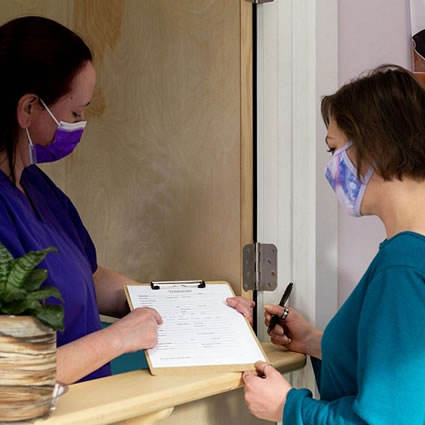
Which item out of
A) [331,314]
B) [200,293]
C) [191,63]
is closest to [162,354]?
[200,293]

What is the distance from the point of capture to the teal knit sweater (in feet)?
3.54

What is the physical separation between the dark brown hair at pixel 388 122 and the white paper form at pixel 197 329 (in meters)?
0.42

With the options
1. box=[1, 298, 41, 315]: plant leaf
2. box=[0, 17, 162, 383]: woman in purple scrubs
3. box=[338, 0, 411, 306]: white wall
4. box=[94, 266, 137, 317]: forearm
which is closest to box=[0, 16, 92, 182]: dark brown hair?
box=[0, 17, 162, 383]: woman in purple scrubs

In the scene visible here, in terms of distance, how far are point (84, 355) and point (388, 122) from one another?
658 millimetres

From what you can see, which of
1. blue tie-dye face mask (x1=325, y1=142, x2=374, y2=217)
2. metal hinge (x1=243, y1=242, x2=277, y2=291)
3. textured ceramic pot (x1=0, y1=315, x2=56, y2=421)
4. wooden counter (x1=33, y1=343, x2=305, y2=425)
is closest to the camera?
textured ceramic pot (x1=0, y1=315, x2=56, y2=421)

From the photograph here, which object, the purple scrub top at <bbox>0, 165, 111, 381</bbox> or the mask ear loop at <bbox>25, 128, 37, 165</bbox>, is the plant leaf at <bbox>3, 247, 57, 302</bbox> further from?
the mask ear loop at <bbox>25, 128, 37, 165</bbox>

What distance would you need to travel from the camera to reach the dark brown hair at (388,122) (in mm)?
1220

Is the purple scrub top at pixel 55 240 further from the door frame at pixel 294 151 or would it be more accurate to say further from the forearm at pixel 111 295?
the door frame at pixel 294 151

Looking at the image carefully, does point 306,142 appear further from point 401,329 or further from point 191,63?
point 401,329

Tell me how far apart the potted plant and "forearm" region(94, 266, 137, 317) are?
73 centimetres

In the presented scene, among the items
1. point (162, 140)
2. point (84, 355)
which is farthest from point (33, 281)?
point (162, 140)

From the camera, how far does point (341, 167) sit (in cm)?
133

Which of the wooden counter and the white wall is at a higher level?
the white wall

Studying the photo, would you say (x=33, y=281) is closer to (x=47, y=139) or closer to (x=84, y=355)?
(x=84, y=355)
